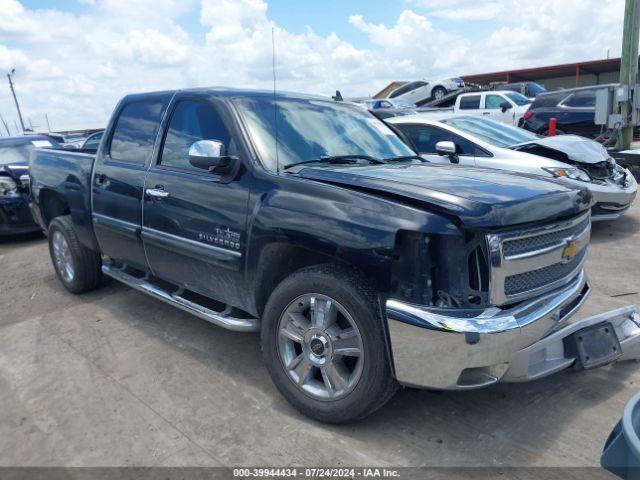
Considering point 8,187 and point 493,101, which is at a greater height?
point 493,101

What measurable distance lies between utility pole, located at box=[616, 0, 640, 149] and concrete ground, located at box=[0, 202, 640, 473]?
9697 mm

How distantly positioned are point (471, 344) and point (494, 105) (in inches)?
652

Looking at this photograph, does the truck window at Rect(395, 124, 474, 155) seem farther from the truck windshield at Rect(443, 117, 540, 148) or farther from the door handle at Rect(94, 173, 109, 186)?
the door handle at Rect(94, 173, 109, 186)

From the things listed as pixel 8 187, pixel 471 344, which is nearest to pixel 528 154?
pixel 471 344

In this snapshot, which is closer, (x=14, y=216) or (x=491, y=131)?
(x=491, y=131)

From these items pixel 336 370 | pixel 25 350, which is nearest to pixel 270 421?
pixel 336 370

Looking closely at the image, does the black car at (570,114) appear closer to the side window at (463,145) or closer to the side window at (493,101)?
the side window at (493,101)

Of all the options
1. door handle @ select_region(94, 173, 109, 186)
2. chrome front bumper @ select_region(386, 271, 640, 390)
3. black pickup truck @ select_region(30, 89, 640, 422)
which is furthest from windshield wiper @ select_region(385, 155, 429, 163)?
door handle @ select_region(94, 173, 109, 186)

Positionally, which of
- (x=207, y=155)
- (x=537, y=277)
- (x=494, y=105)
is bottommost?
(x=537, y=277)

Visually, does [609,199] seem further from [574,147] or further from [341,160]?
[341,160]

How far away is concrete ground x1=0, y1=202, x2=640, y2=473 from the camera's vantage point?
8.95ft

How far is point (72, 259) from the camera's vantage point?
5184mm

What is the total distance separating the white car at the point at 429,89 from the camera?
24625mm

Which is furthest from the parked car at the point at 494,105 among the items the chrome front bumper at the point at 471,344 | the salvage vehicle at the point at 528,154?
the chrome front bumper at the point at 471,344
